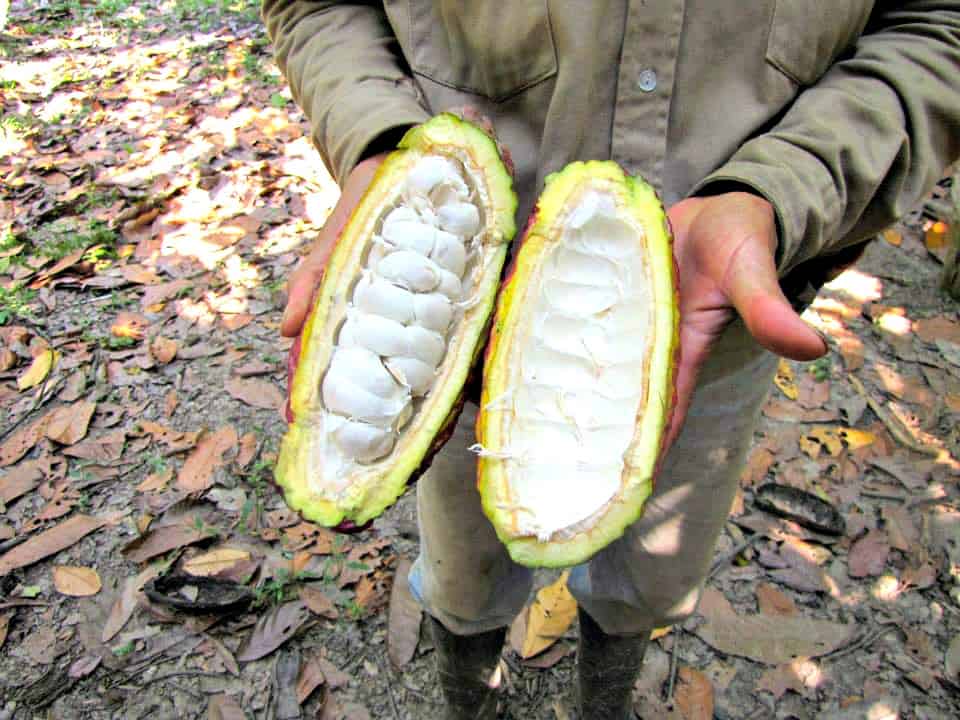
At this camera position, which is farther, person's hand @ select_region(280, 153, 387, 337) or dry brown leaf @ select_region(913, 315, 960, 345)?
dry brown leaf @ select_region(913, 315, 960, 345)

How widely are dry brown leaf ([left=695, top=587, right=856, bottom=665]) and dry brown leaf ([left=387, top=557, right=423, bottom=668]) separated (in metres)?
0.87

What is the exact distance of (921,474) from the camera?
110 inches

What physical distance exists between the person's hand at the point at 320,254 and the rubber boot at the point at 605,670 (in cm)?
109

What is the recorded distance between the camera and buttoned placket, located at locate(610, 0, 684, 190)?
121 centimetres

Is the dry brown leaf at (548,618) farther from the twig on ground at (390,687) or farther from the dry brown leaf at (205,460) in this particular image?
the dry brown leaf at (205,460)

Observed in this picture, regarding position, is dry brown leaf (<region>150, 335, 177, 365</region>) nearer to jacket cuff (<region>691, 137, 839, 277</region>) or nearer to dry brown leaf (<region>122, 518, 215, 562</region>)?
dry brown leaf (<region>122, 518, 215, 562</region>)

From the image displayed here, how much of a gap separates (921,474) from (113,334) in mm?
3246

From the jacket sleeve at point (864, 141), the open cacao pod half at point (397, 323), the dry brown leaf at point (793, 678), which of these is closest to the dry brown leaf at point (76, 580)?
the open cacao pod half at point (397, 323)

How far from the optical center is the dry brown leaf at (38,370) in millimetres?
3018

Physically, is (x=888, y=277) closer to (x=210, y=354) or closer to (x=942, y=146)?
(x=942, y=146)

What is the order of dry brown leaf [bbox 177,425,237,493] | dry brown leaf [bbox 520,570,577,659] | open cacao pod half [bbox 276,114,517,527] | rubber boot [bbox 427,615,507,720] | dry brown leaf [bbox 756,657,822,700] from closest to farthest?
open cacao pod half [bbox 276,114,517,527] < rubber boot [bbox 427,615,507,720] < dry brown leaf [bbox 756,657,822,700] < dry brown leaf [bbox 520,570,577,659] < dry brown leaf [bbox 177,425,237,493]

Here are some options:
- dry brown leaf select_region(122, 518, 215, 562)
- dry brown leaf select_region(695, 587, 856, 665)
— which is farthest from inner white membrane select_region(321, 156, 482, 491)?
dry brown leaf select_region(695, 587, 856, 665)

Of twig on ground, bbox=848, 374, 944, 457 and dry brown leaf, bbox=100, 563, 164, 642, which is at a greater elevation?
dry brown leaf, bbox=100, 563, 164, 642

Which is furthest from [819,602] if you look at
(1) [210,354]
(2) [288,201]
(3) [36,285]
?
(3) [36,285]
